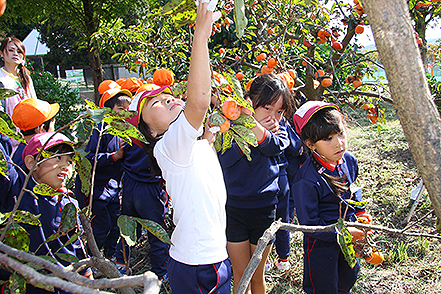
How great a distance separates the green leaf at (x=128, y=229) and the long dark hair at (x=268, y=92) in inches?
44.1

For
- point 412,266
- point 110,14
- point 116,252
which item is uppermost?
point 110,14

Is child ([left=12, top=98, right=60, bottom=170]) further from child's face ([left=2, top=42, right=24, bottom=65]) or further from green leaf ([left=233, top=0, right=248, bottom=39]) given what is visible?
green leaf ([left=233, top=0, right=248, bottom=39])

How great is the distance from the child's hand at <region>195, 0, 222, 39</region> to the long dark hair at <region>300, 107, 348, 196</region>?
0.96 metres

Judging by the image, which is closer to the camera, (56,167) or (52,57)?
(56,167)

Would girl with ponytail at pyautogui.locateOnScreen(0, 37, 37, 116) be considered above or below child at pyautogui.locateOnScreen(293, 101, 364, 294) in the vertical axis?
above

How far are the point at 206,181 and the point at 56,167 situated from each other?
74 centimetres

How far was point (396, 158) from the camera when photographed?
434 cm

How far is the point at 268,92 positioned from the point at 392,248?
1745 mm

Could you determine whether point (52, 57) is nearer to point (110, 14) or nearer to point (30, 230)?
point (110, 14)

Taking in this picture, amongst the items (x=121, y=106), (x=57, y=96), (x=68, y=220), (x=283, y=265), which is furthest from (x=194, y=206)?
(x=57, y=96)

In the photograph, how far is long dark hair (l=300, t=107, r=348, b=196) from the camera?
1.60 m

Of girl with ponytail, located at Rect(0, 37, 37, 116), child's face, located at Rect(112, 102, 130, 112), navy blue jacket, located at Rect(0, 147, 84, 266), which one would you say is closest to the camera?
navy blue jacket, located at Rect(0, 147, 84, 266)

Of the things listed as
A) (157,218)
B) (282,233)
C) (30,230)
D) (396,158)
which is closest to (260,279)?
(282,233)

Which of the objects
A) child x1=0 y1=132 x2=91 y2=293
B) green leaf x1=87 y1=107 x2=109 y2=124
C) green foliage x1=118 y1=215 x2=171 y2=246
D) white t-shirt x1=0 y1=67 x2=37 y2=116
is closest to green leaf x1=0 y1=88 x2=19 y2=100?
green leaf x1=87 y1=107 x2=109 y2=124
